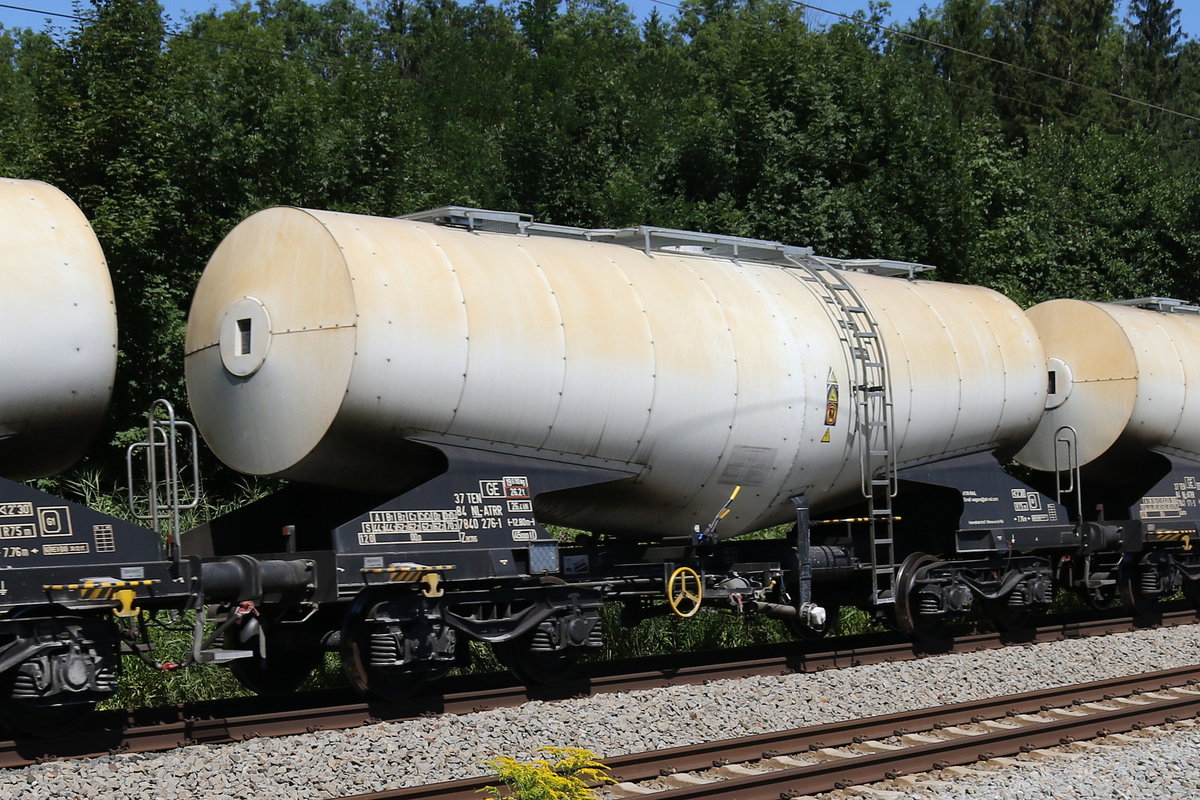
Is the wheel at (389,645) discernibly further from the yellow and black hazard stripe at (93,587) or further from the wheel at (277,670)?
the yellow and black hazard stripe at (93,587)

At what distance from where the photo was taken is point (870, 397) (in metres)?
13.6

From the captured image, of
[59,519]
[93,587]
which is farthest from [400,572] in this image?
[59,519]

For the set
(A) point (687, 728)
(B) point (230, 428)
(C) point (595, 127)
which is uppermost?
(C) point (595, 127)

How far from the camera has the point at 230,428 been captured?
10812 millimetres

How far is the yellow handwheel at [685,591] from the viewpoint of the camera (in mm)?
12148

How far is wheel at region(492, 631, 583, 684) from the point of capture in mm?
11336

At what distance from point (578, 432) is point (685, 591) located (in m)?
1.97

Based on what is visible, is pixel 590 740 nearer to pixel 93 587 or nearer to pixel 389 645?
pixel 389 645

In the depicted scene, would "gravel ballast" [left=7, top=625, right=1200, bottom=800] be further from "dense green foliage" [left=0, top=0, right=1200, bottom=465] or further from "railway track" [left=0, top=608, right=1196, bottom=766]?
"dense green foliage" [left=0, top=0, right=1200, bottom=465]

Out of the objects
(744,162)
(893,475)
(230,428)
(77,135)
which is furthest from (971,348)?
(744,162)

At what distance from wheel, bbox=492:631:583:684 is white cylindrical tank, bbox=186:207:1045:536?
1276 mm

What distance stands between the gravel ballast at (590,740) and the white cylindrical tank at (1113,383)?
4035 mm

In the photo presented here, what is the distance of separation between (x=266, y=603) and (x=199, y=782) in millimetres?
2156

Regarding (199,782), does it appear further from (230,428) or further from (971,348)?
(971,348)
